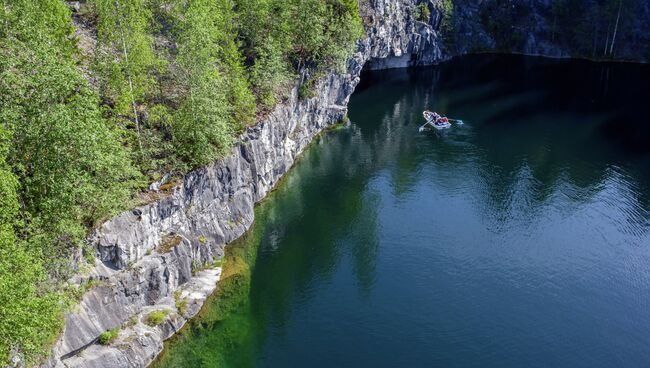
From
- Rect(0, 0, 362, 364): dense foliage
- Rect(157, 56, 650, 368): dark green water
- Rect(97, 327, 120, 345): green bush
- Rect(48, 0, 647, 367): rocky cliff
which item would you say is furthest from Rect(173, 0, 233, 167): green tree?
Rect(97, 327, 120, 345): green bush

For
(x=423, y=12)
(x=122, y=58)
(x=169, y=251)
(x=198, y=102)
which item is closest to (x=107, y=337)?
(x=169, y=251)

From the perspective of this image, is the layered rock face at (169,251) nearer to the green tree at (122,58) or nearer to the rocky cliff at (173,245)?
the rocky cliff at (173,245)

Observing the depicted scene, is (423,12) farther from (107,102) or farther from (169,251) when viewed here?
(169,251)

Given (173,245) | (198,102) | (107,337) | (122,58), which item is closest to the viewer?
(107,337)

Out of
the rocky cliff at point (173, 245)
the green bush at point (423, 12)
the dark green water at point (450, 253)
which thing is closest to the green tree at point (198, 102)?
the rocky cliff at point (173, 245)

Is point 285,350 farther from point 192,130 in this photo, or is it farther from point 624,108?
point 624,108

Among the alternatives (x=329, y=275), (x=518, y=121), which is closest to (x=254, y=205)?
(x=329, y=275)
